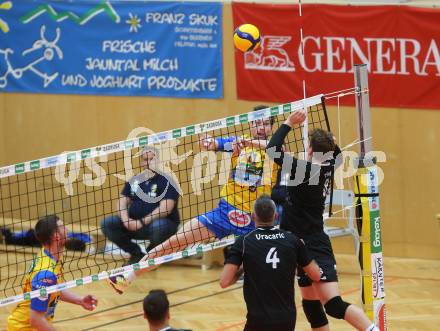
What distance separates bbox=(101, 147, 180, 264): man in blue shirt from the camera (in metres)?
13.7

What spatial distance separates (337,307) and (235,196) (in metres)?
2.07

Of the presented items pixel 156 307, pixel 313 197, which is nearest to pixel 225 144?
pixel 313 197

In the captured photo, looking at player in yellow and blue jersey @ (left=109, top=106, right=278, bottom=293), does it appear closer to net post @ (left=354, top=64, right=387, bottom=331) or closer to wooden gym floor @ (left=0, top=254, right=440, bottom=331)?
wooden gym floor @ (left=0, top=254, right=440, bottom=331)

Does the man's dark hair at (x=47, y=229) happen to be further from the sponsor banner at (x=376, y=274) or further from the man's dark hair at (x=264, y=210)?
the sponsor banner at (x=376, y=274)

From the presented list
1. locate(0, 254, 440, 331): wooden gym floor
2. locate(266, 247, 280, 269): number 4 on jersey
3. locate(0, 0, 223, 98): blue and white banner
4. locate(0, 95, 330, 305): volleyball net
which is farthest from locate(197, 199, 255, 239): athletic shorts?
locate(0, 0, 223, 98): blue and white banner

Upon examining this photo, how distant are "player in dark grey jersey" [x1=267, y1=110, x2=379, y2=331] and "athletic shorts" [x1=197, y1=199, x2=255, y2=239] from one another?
47.5 inches

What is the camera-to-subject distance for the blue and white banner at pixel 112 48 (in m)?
15.3

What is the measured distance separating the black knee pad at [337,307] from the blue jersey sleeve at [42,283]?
2599 mm

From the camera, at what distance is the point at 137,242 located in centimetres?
1445

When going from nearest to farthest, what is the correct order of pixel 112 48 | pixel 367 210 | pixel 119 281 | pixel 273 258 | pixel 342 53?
pixel 273 258 → pixel 367 210 → pixel 119 281 → pixel 342 53 → pixel 112 48

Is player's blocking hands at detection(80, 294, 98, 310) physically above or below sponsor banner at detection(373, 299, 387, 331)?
above

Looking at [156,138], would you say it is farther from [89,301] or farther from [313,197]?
[89,301]

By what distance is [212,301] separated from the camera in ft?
41.7

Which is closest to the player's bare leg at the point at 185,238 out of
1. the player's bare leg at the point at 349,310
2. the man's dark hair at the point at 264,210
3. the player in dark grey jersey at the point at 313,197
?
the player in dark grey jersey at the point at 313,197
